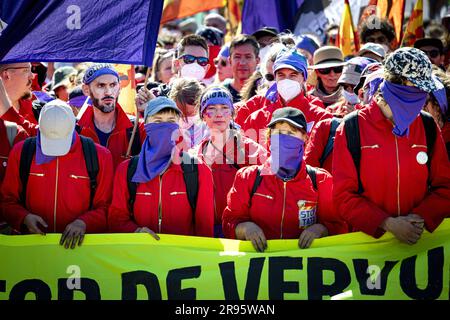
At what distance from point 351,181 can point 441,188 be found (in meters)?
0.66

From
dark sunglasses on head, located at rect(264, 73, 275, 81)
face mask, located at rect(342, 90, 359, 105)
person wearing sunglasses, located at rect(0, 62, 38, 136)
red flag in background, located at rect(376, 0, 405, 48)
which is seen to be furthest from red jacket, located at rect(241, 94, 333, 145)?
red flag in background, located at rect(376, 0, 405, 48)

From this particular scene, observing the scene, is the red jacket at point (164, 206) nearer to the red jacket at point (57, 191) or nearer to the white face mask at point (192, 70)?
the red jacket at point (57, 191)

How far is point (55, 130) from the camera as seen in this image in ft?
20.0

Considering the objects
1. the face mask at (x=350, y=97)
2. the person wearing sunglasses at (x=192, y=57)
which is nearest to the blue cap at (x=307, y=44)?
the person wearing sunglasses at (x=192, y=57)

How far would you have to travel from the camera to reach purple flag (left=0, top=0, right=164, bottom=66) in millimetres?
6320

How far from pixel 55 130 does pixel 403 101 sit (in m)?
2.59

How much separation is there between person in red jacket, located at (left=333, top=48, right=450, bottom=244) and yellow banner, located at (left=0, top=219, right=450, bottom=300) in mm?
193

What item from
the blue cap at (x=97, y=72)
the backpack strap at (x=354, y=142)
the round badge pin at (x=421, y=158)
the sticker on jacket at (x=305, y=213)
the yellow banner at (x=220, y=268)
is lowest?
the yellow banner at (x=220, y=268)

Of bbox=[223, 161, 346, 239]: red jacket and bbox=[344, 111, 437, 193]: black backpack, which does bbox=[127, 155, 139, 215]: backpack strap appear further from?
bbox=[344, 111, 437, 193]: black backpack

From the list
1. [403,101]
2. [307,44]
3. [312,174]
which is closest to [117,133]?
[312,174]

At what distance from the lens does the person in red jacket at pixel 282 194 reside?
5996mm

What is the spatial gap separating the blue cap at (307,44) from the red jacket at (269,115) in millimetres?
2840

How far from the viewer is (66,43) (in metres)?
6.41

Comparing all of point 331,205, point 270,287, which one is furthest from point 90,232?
point 331,205
